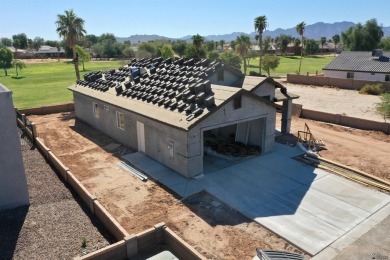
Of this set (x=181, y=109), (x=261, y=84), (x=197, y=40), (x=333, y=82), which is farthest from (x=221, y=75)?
(x=197, y=40)

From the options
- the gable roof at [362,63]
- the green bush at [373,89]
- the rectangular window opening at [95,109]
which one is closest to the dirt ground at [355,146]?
the rectangular window opening at [95,109]

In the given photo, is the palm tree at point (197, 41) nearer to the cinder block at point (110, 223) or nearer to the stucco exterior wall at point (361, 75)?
the stucco exterior wall at point (361, 75)

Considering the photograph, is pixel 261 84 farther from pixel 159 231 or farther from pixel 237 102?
pixel 159 231

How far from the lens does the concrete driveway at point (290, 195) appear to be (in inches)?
473

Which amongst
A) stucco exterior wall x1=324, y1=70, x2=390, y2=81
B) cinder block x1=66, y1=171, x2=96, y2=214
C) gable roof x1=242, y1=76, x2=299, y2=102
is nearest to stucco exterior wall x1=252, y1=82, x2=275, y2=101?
gable roof x1=242, y1=76, x2=299, y2=102

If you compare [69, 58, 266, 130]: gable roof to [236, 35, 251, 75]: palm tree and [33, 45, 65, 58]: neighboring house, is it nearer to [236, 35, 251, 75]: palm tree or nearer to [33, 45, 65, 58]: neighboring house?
[236, 35, 251, 75]: palm tree

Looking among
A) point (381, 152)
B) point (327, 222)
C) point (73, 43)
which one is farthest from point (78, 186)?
point (73, 43)

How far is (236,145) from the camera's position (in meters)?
19.5

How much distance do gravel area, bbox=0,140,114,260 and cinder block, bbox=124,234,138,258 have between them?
1.26m

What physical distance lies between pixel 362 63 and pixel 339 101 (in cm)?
1659

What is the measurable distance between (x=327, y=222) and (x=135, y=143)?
467 inches

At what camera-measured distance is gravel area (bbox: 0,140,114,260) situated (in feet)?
35.8

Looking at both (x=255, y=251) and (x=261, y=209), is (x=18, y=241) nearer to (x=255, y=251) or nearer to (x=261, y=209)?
(x=255, y=251)

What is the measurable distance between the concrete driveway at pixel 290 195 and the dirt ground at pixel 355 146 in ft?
8.69
